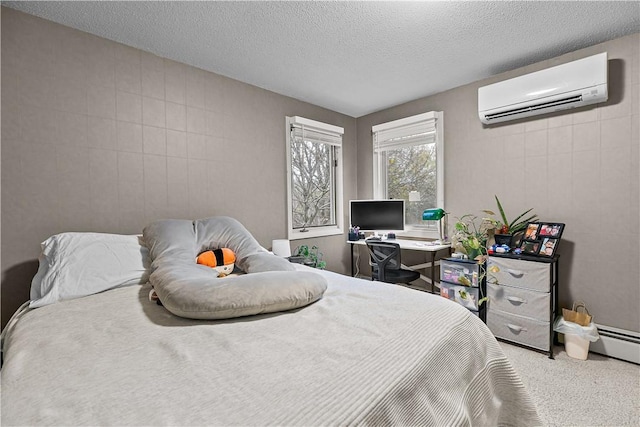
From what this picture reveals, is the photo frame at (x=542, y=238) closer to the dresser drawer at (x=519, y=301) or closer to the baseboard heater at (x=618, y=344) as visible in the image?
the dresser drawer at (x=519, y=301)

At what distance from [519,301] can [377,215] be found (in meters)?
1.77

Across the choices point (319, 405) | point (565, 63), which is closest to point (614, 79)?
point (565, 63)

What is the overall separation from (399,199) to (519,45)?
1993 mm

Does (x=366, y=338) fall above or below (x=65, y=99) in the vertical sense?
below

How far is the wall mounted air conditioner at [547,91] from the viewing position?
226 cm

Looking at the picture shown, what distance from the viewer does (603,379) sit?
2033 mm

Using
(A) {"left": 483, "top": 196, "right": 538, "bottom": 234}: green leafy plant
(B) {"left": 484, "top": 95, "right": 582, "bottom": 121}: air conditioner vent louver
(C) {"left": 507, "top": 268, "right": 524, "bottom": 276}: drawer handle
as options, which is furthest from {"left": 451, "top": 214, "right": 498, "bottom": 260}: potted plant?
(B) {"left": 484, "top": 95, "right": 582, "bottom": 121}: air conditioner vent louver

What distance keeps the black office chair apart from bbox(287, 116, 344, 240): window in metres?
0.92

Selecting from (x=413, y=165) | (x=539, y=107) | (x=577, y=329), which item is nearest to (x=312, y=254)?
(x=413, y=165)

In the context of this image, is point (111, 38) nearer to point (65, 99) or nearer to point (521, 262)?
point (65, 99)

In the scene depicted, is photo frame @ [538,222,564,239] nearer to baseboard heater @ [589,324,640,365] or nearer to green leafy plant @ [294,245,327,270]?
baseboard heater @ [589,324,640,365]

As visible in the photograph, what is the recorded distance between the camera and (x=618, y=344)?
229cm

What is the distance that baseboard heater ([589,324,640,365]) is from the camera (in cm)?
223

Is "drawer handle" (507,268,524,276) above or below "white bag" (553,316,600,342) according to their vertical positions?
above
